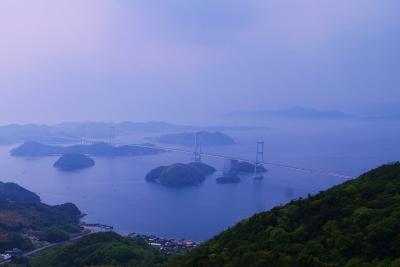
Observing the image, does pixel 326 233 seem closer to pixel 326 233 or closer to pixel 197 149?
pixel 326 233

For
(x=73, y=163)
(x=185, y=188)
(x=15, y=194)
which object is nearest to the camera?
(x=15, y=194)

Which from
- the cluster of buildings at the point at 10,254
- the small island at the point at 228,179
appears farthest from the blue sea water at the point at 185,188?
the cluster of buildings at the point at 10,254

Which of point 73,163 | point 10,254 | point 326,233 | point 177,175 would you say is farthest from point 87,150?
point 326,233

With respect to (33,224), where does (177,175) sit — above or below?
above

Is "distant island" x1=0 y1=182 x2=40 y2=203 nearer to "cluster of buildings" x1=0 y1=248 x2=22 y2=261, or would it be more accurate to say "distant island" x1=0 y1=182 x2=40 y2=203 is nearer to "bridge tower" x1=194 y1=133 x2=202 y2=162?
"cluster of buildings" x1=0 y1=248 x2=22 y2=261

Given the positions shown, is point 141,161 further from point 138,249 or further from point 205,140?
point 138,249

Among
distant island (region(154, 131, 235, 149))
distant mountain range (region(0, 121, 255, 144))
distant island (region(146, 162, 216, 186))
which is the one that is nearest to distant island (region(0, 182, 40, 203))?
distant island (region(146, 162, 216, 186))
